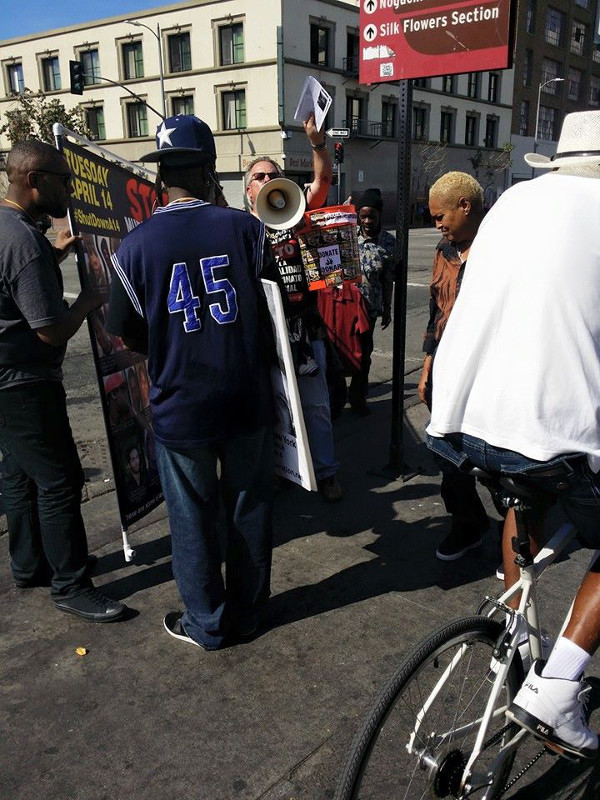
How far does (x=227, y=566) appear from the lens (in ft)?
9.75

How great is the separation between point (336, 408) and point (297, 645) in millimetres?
2076

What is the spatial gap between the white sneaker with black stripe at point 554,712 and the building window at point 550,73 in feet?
206

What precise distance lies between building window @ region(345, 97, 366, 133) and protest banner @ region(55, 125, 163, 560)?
4043 cm

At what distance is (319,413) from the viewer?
13.8 feet

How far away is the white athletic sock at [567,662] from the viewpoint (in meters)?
1.84

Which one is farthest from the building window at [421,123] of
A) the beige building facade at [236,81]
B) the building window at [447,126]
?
the building window at [447,126]

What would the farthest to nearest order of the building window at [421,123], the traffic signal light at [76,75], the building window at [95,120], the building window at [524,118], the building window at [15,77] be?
the building window at [524,118]
the building window at [15,77]
the building window at [421,123]
the building window at [95,120]
the traffic signal light at [76,75]

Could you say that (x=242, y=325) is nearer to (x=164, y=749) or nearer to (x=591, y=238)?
(x=591, y=238)

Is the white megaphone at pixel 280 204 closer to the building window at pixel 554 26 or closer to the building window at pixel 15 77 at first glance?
the building window at pixel 15 77

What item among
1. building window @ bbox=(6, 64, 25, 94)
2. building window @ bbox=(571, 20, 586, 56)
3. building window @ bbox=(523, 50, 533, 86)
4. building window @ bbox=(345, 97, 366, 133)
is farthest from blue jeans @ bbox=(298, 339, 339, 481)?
building window @ bbox=(571, 20, 586, 56)

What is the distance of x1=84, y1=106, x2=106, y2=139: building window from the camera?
142ft

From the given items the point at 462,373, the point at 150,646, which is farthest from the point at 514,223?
the point at 150,646

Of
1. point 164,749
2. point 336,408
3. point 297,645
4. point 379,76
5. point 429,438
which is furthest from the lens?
point 336,408

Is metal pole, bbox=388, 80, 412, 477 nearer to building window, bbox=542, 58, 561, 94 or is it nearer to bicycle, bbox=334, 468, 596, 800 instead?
bicycle, bbox=334, 468, 596, 800
